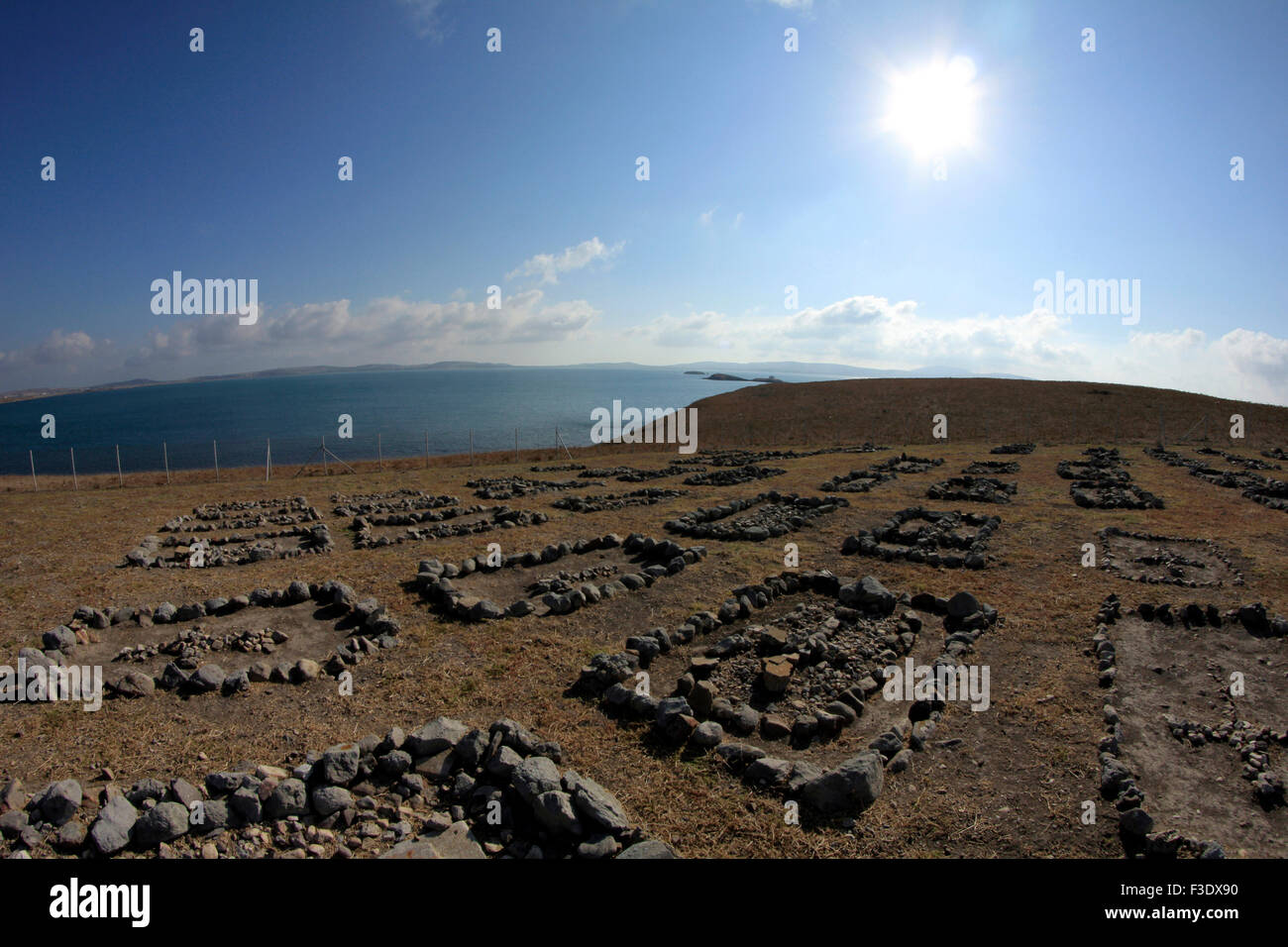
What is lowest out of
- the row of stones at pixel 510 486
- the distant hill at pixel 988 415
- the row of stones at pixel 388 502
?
the row of stones at pixel 388 502

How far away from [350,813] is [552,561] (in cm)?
967

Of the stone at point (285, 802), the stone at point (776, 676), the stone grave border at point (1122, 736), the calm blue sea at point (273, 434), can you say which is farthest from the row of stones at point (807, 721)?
the calm blue sea at point (273, 434)

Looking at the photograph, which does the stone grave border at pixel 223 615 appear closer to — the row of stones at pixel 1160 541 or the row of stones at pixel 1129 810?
the row of stones at pixel 1129 810

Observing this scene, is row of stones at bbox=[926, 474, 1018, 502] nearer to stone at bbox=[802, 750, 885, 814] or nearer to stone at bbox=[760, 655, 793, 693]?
stone at bbox=[760, 655, 793, 693]

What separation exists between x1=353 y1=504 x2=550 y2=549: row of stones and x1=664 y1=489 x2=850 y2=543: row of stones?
4737 mm

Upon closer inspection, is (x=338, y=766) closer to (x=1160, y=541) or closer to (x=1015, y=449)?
(x=1160, y=541)

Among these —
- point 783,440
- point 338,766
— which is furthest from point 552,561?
point 783,440

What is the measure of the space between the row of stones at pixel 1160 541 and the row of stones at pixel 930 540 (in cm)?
254

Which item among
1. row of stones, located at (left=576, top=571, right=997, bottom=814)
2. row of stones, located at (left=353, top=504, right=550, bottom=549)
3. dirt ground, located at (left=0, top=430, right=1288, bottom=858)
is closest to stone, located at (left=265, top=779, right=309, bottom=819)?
dirt ground, located at (left=0, top=430, right=1288, bottom=858)

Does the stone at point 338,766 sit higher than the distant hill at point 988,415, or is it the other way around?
the distant hill at point 988,415

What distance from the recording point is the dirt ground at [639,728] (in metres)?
5.83
